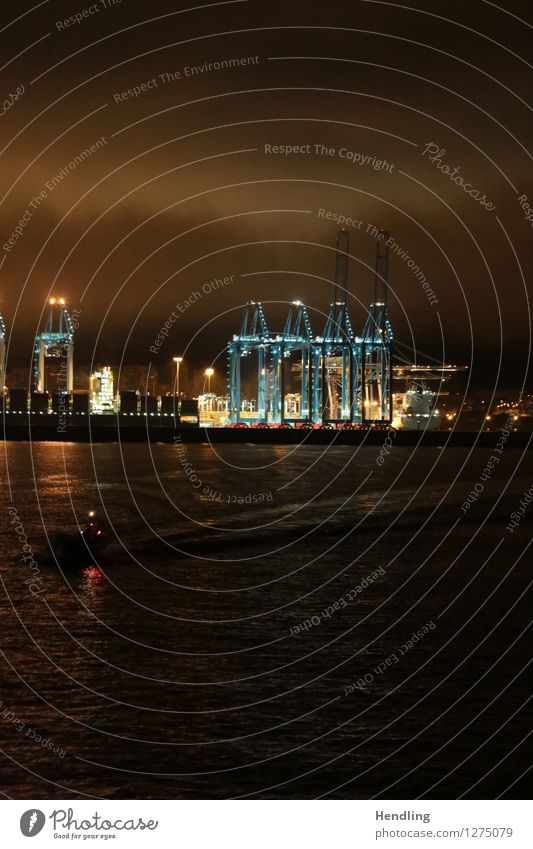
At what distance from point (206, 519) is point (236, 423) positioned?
330ft

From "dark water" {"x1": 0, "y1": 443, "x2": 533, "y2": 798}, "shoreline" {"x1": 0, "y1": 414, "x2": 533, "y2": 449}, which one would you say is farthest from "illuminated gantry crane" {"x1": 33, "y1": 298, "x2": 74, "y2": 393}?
"dark water" {"x1": 0, "y1": 443, "x2": 533, "y2": 798}

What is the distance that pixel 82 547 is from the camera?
75.3 feet

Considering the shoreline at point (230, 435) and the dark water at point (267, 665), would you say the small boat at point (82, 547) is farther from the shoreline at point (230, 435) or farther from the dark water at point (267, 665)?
the shoreline at point (230, 435)

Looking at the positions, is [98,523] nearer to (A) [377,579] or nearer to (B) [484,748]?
(A) [377,579]

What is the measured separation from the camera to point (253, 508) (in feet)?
128

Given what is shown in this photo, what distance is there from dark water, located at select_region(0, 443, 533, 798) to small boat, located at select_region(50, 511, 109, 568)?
0.31 metres

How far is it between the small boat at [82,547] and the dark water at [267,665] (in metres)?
0.31
